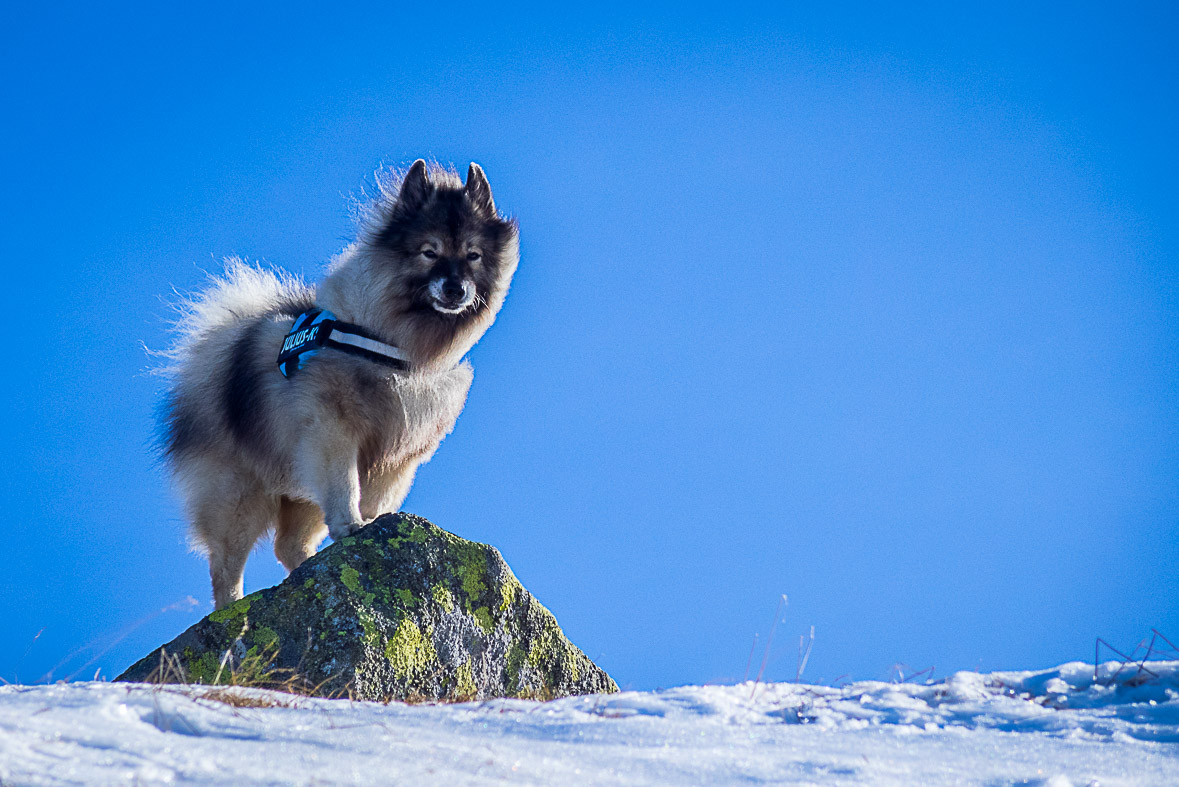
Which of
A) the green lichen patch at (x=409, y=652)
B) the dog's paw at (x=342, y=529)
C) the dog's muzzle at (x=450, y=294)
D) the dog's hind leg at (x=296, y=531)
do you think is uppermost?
the dog's muzzle at (x=450, y=294)

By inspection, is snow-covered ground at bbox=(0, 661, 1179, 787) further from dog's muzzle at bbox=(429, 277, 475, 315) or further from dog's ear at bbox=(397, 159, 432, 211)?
dog's ear at bbox=(397, 159, 432, 211)

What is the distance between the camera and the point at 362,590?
163 inches

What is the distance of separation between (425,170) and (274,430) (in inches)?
73.9

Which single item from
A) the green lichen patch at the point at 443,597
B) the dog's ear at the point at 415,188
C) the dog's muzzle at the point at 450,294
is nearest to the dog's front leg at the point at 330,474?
the green lichen patch at the point at 443,597

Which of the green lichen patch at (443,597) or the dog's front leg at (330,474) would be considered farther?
the dog's front leg at (330,474)

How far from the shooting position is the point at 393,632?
4047 mm

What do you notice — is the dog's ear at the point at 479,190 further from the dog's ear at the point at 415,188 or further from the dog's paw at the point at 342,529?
the dog's paw at the point at 342,529

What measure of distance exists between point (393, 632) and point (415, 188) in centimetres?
277

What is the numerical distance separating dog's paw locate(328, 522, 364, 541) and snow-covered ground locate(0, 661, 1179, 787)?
1879 mm

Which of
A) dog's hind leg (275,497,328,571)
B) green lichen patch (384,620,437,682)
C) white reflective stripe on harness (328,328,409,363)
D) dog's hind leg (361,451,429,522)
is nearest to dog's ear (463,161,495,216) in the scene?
white reflective stripe on harness (328,328,409,363)

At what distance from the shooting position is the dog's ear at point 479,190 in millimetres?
5430

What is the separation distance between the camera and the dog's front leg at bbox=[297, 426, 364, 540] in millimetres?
4738

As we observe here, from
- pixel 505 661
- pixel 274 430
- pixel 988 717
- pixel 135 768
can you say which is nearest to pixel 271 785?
pixel 135 768

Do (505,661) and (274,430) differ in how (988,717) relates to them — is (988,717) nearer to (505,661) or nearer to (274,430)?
(505,661)
